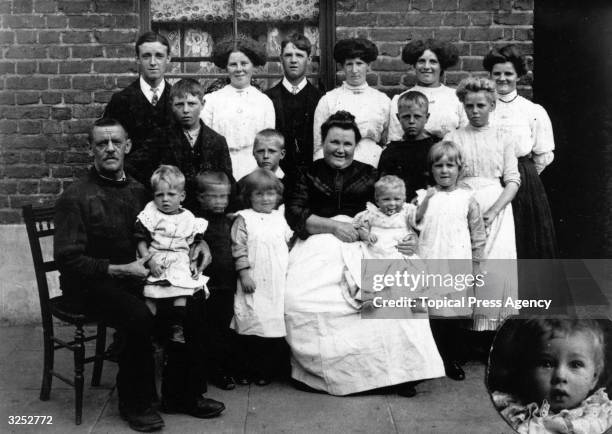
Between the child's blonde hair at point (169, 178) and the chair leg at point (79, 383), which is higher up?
the child's blonde hair at point (169, 178)

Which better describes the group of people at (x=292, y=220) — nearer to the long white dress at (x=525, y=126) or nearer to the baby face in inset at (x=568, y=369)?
the long white dress at (x=525, y=126)

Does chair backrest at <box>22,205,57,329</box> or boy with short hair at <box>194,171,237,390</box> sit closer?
chair backrest at <box>22,205,57,329</box>

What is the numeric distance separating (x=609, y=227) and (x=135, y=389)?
16.0ft

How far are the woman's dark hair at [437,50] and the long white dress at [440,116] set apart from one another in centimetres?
23

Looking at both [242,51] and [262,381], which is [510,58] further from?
[262,381]

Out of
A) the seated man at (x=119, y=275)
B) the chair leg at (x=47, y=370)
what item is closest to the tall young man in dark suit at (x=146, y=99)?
the seated man at (x=119, y=275)

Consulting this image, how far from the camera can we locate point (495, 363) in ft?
11.3

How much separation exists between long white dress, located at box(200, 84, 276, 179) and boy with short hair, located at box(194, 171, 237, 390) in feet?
2.05

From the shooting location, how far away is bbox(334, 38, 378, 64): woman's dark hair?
5.06m

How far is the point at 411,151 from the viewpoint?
4.72 metres

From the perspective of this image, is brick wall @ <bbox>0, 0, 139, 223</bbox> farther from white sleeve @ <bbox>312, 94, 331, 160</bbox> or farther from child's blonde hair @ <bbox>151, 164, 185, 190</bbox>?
child's blonde hair @ <bbox>151, 164, 185, 190</bbox>

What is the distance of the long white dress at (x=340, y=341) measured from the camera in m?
4.27

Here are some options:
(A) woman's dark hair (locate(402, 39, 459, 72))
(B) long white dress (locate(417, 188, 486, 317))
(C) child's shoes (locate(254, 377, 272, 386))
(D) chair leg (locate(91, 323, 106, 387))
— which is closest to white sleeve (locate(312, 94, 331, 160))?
(A) woman's dark hair (locate(402, 39, 459, 72))

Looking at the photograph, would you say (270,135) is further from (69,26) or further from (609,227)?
(609,227)
